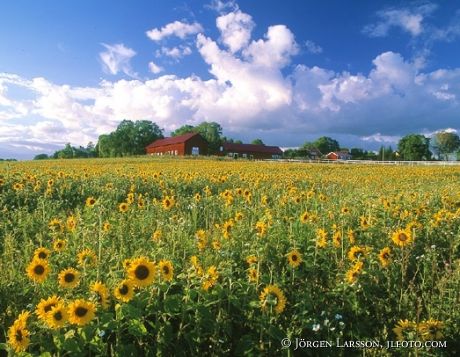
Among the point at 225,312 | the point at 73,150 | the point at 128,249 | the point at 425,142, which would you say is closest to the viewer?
the point at 225,312

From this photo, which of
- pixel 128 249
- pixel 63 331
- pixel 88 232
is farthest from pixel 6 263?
pixel 63 331

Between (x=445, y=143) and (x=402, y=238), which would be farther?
(x=445, y=143)

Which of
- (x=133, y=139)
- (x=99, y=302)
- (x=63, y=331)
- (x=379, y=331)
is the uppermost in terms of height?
(x=133, y=139)

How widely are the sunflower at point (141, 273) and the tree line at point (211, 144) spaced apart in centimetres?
8302

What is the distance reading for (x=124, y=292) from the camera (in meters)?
2.68

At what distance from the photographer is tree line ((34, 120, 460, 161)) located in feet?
320

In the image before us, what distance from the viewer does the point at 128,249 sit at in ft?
15.4

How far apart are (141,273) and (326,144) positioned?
151m

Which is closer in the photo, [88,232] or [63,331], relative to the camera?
[63,331]

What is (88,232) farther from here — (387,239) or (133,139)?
(133,139)

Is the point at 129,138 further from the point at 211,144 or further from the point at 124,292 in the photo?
the point at 124,292

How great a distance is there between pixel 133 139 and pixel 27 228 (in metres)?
95.9

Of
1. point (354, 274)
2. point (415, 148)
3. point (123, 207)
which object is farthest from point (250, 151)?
point (354, 274)

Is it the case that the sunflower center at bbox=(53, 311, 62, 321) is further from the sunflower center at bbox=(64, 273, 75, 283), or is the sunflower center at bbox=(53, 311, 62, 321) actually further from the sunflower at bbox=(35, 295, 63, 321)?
the sunflower center at bbox=(64, 273, 75, 283)
